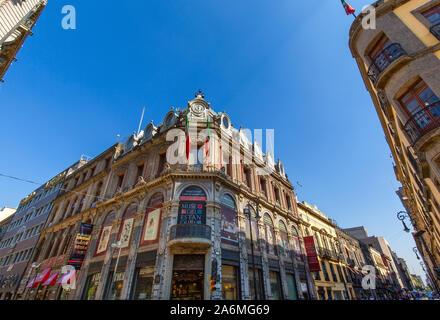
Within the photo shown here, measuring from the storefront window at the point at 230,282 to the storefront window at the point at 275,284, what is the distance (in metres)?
4.68

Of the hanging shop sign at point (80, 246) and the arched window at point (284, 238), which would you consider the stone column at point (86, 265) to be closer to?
the hanging shop sign at point (80, 246)

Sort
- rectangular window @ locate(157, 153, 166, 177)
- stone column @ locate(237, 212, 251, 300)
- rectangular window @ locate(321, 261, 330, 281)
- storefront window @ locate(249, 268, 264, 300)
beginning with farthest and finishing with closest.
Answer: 1. rectangular window @ locate(321, 261, 330, 281)
2. rectangular window @ locate(157, 153, 166, 177)
3. storefront window @ locate(249, 268, 264, 300)
4. stone column @ locate(237, 212, 251, 300)

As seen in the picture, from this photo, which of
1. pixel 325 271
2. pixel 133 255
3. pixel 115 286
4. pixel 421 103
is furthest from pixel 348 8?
pixel 325 271

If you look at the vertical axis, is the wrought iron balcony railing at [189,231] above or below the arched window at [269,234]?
below

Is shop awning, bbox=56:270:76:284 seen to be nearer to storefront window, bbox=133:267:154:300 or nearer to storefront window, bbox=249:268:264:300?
storefront window, bbox=133:267:154:300

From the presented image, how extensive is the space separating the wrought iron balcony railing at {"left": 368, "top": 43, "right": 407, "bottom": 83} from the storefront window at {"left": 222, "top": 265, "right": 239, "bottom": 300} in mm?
15399

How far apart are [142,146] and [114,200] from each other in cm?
613

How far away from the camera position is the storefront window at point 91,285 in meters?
17.7

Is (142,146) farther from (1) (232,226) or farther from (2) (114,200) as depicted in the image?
(1) (232,226)

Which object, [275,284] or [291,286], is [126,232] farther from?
[291,286]

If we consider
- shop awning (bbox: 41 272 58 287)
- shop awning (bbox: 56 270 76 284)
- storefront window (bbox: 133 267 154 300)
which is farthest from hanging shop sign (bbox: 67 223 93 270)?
storefront window (bbox: 133 267 154 300)

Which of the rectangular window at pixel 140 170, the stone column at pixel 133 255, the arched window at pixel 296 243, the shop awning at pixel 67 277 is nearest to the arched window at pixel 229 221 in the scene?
the stone column at pixel 133 255

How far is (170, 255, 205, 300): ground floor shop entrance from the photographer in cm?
1366
